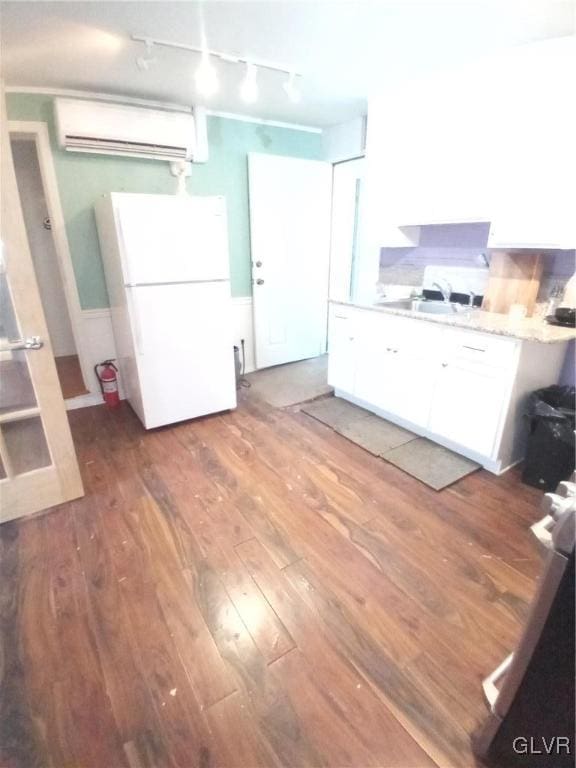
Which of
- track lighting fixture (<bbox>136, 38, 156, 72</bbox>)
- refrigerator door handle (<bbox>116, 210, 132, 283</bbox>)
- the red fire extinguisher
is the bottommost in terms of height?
the red fire extinguisher

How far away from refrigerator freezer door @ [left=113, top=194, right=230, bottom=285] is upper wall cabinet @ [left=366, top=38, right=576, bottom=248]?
1.34 metres

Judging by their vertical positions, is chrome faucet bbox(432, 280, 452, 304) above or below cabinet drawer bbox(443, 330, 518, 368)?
above

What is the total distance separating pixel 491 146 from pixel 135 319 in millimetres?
2424

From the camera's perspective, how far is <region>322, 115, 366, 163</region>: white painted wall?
3285mm

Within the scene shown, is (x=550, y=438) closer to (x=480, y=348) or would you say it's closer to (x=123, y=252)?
(x=480, y=348)

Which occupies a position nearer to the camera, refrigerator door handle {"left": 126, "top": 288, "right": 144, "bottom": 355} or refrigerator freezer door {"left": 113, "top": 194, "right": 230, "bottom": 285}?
refrigerator freezer door {"left": 113, "top": 194, "right": 230, "bottom": 285}

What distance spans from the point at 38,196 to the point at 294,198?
2816 mm

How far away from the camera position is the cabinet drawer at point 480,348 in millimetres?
1982

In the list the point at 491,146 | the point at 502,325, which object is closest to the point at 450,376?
the point at 502,325

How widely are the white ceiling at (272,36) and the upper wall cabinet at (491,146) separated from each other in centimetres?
14

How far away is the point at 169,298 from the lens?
2510 mm

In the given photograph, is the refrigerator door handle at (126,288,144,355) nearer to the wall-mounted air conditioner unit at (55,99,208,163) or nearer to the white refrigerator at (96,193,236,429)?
the white refrigerator at (96,193,236,429)

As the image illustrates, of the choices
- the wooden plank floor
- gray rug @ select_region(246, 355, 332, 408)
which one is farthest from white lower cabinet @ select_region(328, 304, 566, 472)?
gray rug @ select_region(246, 355, 332, 408)

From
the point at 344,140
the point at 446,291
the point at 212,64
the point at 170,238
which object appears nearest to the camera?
the point at 212,64
